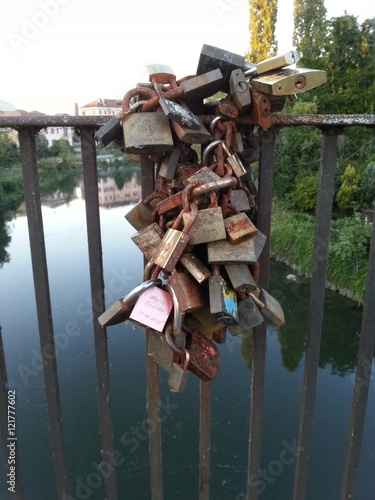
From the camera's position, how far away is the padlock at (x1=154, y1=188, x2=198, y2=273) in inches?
22.8

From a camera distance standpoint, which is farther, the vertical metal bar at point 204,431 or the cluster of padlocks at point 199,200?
the vertical metal bar at point 204,431

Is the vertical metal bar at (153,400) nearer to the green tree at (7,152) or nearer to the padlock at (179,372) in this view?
the padlock at (179,372)

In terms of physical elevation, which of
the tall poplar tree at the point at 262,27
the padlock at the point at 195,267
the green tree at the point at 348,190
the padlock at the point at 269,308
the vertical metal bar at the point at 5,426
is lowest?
the green tree at the point at 348,190

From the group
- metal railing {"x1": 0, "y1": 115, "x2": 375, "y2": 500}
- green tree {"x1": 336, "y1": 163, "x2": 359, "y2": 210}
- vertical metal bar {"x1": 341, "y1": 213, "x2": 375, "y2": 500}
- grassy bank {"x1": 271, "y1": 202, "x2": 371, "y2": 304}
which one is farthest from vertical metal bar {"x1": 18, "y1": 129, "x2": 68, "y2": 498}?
green tree {"x1": 336, "y1": 163, "x2": 359, "y2": 210}

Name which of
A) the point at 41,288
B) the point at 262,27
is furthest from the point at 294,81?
the point at 262,27

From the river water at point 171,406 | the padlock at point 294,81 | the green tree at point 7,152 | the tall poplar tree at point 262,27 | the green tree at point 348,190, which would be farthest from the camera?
the green tree at point 7,152

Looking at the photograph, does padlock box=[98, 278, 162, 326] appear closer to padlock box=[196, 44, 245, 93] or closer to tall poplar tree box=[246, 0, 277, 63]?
padlock box=[196, 44, 245, 93]

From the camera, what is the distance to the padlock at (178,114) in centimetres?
56

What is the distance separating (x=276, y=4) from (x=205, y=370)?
65.8 ft

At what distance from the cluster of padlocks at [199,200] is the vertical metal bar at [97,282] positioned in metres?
0.10

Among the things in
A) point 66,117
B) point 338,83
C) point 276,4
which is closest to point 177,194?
point 66,117

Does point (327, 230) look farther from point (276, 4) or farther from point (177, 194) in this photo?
point (276, 4)

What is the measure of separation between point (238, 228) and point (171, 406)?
19.4 feet

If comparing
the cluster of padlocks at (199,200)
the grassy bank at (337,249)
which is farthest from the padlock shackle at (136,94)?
the grassy bank at (337,249)
